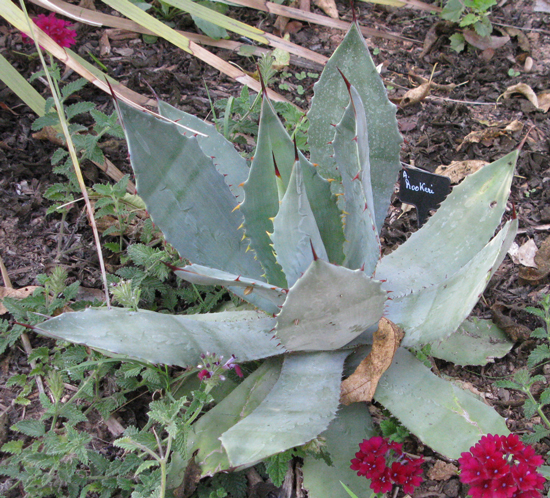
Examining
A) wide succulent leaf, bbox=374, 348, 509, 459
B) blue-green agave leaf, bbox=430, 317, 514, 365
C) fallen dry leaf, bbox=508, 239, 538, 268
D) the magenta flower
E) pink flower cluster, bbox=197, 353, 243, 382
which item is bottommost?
blue-green agave leaf, bbox=430, 317, 514, 365

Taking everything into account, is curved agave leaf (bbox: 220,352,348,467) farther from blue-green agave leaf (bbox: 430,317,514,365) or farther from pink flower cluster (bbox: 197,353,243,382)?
blue-green agave leaf (bbox: 430,317,514,365)

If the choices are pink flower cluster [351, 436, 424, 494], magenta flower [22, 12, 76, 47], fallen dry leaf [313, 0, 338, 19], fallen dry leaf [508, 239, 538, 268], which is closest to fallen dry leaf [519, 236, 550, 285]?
fallen dry leaf [508, 239, 538, 268]

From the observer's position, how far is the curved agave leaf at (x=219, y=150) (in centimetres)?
158

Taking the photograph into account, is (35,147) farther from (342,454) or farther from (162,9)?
(342,454)

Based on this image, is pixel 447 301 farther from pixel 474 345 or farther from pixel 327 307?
pixel 474 345

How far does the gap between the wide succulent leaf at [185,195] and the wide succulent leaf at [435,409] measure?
0.53m

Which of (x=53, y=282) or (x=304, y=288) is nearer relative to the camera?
(x=304, y=288)

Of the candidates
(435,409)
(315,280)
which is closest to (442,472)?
(435,409)

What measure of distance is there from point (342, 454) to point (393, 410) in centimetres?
19

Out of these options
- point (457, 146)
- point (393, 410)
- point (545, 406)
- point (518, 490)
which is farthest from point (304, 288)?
point (457, 146)

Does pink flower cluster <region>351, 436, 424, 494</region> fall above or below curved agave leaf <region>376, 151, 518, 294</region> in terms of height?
below

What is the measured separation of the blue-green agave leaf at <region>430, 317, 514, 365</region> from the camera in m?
1.60

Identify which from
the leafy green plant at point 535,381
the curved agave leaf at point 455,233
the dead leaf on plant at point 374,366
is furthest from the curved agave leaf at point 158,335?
the leafy green plant at point 535,381

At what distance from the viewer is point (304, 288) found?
1.05m
